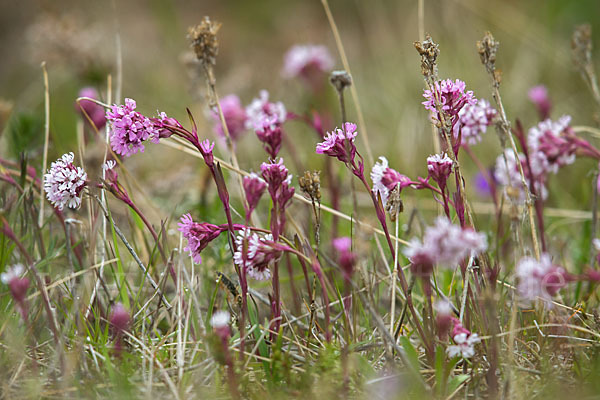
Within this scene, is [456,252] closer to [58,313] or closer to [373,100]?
[58,313]

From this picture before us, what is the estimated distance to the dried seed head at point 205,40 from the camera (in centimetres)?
152

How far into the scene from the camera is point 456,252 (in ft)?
3.03

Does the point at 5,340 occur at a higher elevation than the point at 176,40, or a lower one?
lower

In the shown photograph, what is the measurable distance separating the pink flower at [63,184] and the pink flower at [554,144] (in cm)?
117

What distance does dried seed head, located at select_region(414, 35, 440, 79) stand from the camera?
123 cm

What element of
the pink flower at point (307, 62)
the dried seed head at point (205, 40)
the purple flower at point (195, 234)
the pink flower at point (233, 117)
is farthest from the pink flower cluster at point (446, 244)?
the pink flower at point (307, 62)

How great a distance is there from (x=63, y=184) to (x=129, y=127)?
0.65 ft

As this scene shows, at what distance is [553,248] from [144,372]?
1588mm

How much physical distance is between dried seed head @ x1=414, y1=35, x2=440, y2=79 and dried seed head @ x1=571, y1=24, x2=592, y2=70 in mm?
864

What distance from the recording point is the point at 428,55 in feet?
4.05

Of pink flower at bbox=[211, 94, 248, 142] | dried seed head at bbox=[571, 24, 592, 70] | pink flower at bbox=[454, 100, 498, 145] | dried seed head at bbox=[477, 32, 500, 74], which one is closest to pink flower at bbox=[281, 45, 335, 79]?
pink flower at bbox=[211, 94, 248, 142]

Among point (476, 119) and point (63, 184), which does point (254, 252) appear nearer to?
point (63, 184)

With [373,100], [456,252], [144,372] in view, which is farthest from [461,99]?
[373,100]

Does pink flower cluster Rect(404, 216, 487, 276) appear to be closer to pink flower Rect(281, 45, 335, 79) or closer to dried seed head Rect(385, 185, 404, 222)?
dried seed head Rect(385, 185, 404, 222)
